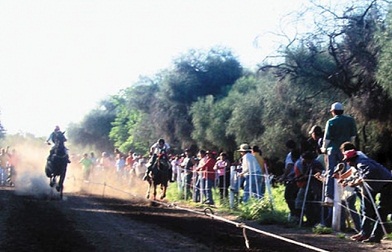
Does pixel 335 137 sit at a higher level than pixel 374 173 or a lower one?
higher

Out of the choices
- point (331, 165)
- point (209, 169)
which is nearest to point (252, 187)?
point (209, 169)

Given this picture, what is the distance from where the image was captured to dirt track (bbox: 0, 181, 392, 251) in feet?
39.2

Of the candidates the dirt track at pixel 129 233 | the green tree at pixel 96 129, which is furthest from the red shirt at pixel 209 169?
the green tree at pixel 96 129

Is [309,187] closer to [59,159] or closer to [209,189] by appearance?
[209,189]

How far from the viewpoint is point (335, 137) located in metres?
14.5

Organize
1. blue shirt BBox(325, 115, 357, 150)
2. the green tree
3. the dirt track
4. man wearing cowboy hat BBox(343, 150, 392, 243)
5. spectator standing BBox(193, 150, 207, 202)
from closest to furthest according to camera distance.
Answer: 1. the dirt track
2. man wearing cowboy hat BBox(343, 150, 392, 243)
3. blue shirt BBox(325, 115, 357, 150)
4. spectator standing BBox(193, 150, 207, 202)
5. the green tree

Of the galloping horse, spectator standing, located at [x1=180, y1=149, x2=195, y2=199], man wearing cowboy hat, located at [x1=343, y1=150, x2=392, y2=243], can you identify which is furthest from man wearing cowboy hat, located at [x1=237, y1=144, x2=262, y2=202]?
spectator standing, located at [x1=180, y1=149, x2=195, y2=199]

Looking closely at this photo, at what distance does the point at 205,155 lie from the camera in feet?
84.0

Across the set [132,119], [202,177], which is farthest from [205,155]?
[132,119]

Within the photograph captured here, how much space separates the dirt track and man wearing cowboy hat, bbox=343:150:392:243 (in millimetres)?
461

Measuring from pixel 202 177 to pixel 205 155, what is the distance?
126cm

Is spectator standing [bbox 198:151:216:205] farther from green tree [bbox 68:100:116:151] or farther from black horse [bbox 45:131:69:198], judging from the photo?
green tree [bbox 68:100:116:151]

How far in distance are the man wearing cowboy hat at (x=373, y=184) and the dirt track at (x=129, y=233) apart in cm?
46

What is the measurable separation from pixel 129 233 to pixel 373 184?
498 cm
